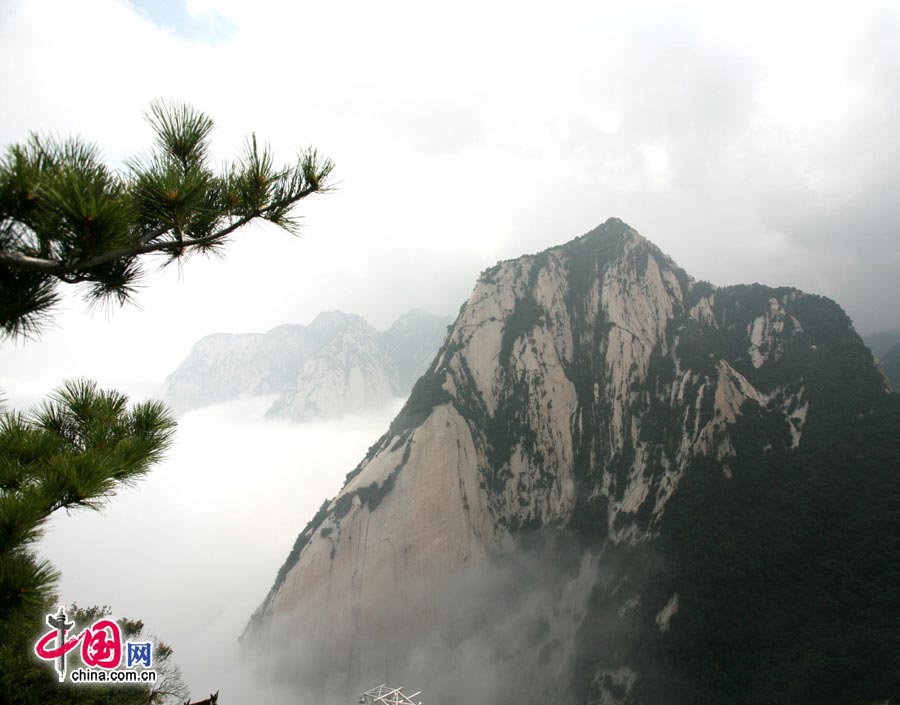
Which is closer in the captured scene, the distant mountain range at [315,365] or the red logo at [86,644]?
the red logo at [86,644]

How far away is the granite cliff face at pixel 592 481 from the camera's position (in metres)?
47.8

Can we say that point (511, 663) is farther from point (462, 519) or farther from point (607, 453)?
point (607, 453)

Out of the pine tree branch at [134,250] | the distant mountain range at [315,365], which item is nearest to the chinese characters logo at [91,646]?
the pine tree branch at [134,250]

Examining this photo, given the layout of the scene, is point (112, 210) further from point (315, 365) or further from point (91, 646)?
point (315, 365)

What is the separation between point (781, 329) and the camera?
218ft

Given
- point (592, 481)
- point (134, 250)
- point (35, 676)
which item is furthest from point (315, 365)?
point (134, 250)

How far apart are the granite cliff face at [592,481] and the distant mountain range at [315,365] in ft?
238

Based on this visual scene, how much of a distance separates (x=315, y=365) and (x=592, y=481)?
4172 inches

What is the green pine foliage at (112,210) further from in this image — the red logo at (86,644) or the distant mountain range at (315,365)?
the distant mountain range at (315,365)

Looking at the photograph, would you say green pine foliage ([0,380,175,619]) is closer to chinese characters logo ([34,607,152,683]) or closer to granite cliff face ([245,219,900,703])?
chinese characters logo ([34,607,152,683])

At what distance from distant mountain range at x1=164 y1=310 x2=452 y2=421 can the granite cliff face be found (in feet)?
238

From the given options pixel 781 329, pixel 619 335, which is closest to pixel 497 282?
pixel 619 335

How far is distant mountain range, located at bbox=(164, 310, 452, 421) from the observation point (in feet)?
459

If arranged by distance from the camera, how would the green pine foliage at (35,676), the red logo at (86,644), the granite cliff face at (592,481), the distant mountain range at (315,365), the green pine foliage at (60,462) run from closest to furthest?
1. the green pine foliage at (60,462)
2. the red logo at (86,644)
3. the green pine foliage at (35,676)
4. the granite cliff face at (592,481)
5. the distant mountain range at (315,365)
